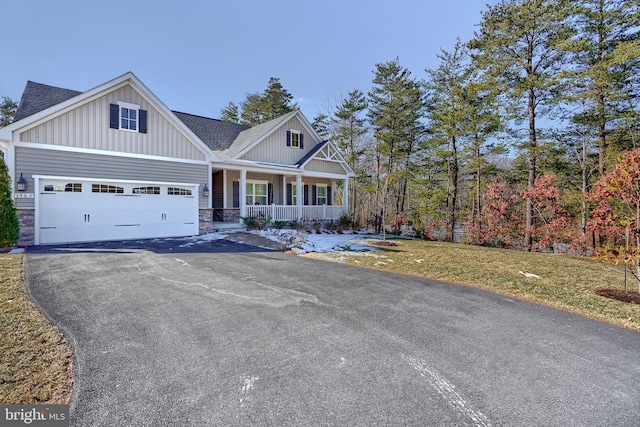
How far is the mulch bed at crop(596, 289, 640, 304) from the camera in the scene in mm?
5363

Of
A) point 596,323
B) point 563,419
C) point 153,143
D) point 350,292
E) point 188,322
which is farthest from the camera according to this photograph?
point 153,143

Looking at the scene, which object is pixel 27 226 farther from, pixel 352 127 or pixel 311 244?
pixel 352 127

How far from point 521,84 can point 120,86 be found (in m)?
17.5

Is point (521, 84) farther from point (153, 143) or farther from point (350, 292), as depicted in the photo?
point (153, 143)

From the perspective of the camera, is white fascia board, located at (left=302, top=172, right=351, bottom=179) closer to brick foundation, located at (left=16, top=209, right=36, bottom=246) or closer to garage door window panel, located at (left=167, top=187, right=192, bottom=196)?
garage door window panel, located at (left=167, top=187, right=192, bottom=196)

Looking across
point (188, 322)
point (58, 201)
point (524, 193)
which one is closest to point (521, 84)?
point (524, 193)

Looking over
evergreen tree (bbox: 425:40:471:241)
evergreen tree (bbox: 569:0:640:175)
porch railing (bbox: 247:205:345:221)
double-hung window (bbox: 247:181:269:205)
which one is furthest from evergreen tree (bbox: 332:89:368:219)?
evergreen tree (bbox: 569:0:640:175)

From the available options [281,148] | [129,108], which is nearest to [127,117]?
[129,108]

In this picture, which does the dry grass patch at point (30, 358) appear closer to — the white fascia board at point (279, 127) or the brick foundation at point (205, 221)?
the brick foundation at point (205, 221)

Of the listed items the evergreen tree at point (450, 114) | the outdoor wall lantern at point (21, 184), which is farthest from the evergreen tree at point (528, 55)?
the outdoor wall lantern at point (21, 184)

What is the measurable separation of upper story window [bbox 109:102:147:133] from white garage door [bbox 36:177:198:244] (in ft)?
7.32

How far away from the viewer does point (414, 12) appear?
14375 mm

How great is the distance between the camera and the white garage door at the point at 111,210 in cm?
981

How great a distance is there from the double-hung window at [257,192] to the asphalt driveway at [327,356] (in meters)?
10.9
